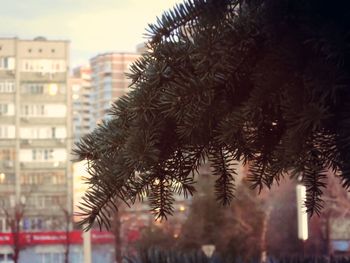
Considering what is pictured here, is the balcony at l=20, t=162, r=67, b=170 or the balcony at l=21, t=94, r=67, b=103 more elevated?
the balcony at l=21, t=94, r=67, b=103

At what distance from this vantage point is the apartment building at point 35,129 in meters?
40.8

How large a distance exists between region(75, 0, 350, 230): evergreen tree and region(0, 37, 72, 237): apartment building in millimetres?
39226

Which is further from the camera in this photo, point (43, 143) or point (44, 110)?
point (44, 110)

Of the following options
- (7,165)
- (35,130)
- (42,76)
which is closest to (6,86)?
(42,76)

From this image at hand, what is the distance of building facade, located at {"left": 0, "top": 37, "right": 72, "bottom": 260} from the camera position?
40781 mm

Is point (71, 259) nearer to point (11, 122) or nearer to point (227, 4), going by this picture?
point (11, 122)

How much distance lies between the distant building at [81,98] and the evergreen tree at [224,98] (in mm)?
43138

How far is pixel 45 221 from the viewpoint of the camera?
136ft

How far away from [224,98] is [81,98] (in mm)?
48330

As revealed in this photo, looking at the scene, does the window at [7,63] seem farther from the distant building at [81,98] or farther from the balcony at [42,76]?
the distant building at [81,98]

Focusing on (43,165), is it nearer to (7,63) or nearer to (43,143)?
(43,143)

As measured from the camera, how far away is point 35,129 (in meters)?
43.3

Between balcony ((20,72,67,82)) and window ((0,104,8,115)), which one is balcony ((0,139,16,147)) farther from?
balcony ((20,72,67,82))

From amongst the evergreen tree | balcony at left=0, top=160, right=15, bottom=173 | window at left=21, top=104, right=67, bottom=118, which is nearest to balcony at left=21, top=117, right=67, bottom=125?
window at left=21, top=104, right=67, bottom=118
